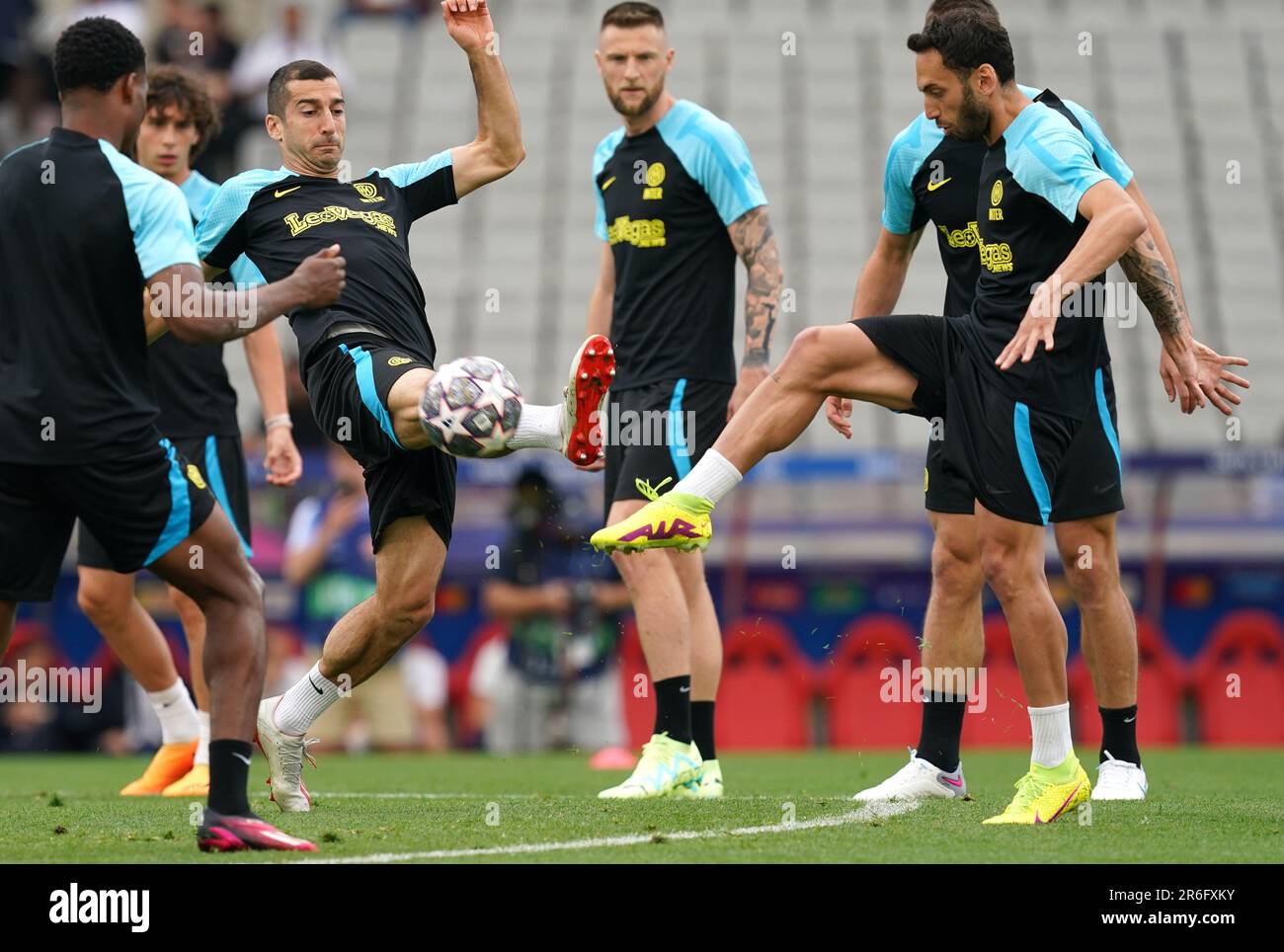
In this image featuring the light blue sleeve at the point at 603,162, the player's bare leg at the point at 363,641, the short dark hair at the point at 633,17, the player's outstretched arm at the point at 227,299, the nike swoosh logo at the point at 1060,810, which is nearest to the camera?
the player's outstretched arm at the point at 227,299

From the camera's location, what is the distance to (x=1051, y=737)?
20.9ft

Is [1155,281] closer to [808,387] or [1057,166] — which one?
[1057,166]

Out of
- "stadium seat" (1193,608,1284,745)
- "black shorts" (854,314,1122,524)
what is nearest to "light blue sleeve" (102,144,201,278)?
"black shorts" (854,314,1122,524)

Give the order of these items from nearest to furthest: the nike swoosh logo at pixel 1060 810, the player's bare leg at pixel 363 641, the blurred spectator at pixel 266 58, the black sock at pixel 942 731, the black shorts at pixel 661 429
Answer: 1. the nike swoosh logo at pixel 1060 810
2. the player's bare leg at pixel 363 641
3. the black sock at pixel 942 731
4. the black shorts at pixel 661 429
5. the blurred spectator at pixel 266 58

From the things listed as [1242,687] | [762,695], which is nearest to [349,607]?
[762,695]

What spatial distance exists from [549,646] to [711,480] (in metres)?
7.08

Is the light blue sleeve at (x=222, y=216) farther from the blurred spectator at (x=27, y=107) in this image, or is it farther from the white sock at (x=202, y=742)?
the blurred spectator at (x=27, y=107)

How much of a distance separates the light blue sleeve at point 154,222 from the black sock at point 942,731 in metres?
3.81

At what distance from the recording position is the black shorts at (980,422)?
6.38 meters

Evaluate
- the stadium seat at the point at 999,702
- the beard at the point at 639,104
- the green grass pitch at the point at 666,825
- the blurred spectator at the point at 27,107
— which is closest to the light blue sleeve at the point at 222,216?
the beard at the point at 639,104
